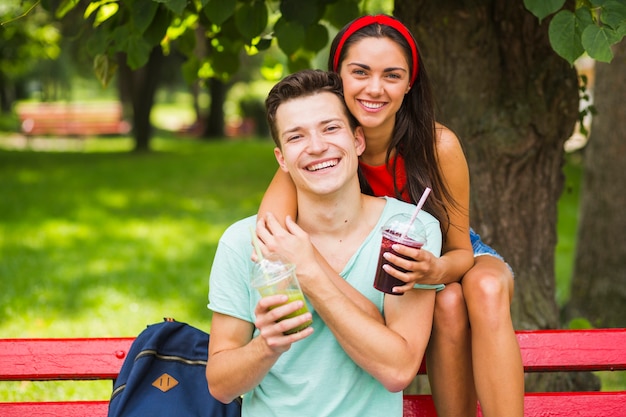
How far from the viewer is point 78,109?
24.8 m

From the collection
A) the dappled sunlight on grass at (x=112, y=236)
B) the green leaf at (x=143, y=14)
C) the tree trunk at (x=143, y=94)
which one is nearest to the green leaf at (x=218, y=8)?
the green leaf at (x=143, y=14)

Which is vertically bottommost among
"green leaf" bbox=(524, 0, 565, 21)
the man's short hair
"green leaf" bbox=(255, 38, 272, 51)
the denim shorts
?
the denim shorts

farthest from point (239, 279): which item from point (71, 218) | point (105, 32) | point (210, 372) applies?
point (71, 218)

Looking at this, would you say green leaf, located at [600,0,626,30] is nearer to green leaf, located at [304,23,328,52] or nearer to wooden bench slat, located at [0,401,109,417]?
green leaf, located at [304,23,328,52]

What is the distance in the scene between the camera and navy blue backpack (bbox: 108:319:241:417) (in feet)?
7.98

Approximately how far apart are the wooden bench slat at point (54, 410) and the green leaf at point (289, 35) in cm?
159

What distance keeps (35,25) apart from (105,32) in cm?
1657

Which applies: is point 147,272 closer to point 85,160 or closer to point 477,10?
point 477,10

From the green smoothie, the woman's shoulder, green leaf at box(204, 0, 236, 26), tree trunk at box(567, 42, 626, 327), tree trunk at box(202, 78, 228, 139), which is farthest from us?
tree trunk at box(202, 78, 228, 139)

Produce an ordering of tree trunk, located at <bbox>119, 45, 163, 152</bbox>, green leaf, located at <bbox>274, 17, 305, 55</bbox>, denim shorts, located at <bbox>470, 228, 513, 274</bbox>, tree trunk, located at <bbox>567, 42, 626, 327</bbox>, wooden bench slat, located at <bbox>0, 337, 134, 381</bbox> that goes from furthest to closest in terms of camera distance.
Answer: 1. tree trunk, located at <bbox>119, 45, 163, 152</bbox>
2. tree trunk, located at <bbox>567, 42, 626, 327</bbox>
3. green leaf, located at <bbox>274, 17, 305, 55</bbox>
4. denim shorts, located at <bbox>470, 228, 513, 274</bbox>
5. wooden bench slat, located at <bbox>0, 337, 134, 381</bbox>

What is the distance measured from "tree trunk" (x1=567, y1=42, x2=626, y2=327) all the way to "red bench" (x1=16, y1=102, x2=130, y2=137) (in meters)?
18.6

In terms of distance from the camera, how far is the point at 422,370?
2.71m

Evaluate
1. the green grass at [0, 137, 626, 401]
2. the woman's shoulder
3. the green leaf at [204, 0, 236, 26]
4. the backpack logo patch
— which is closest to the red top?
the woman's shoulder

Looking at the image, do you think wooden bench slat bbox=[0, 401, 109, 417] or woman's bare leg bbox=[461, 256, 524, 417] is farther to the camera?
wooden bench slat bbox=[0, 401, 109, 417]
